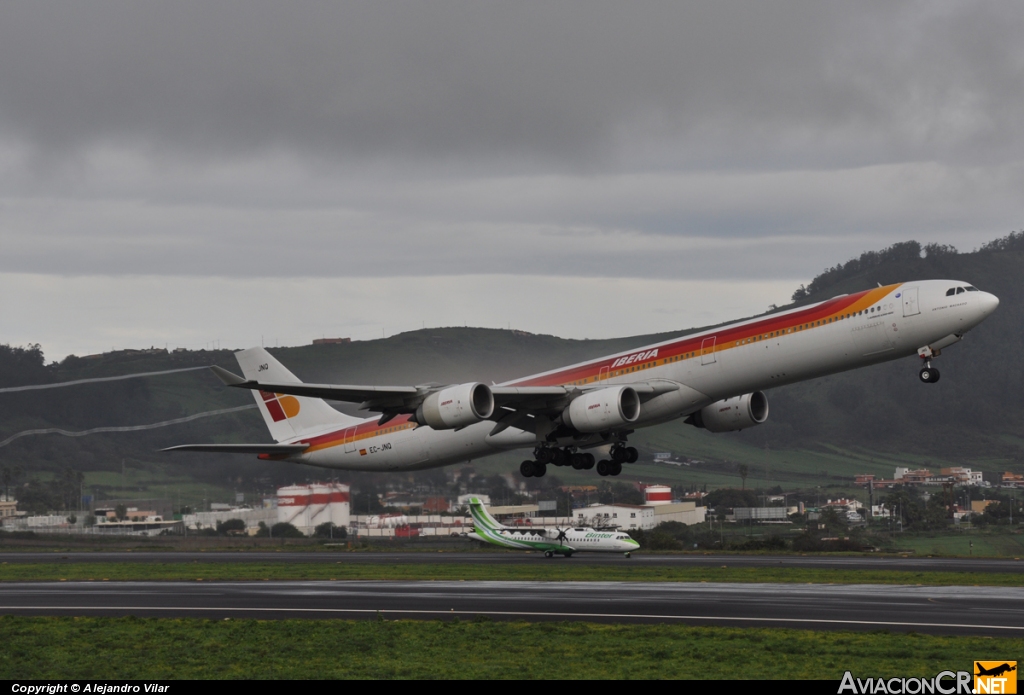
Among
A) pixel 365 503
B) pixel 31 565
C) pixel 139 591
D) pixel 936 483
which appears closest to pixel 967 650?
pixel 139 591

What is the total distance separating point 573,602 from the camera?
36062mm

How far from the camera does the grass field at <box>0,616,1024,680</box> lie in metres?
22.4

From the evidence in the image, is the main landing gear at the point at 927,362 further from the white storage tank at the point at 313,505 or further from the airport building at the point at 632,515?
the airport building at the point at 632,515

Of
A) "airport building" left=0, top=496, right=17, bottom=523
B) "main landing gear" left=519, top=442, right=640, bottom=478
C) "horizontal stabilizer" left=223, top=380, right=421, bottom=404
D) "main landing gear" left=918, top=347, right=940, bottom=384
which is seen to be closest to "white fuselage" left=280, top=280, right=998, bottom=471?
"main landing gear" left=918, top=347, right=940, bottom=384

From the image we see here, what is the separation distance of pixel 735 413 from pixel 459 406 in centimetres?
1470

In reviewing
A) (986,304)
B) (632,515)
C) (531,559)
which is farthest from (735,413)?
(632,515)

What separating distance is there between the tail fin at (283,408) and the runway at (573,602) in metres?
17.8

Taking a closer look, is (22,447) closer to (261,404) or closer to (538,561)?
(261,404)

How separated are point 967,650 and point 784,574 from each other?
25.1 metres

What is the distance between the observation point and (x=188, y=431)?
5438 inches

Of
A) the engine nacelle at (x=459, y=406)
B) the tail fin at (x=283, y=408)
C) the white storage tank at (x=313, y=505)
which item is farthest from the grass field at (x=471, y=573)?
the white storage tank at (x=313, y=505)

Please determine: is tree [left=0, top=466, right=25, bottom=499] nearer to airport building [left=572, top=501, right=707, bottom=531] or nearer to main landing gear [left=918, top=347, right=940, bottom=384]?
airport building [left=572, top=501, right=707, bottom=531]

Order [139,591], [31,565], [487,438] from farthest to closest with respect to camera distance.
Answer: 1. [31,565]
2. [487,438]
3. [139,591]

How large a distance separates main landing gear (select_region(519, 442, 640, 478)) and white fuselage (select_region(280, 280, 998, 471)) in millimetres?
788
